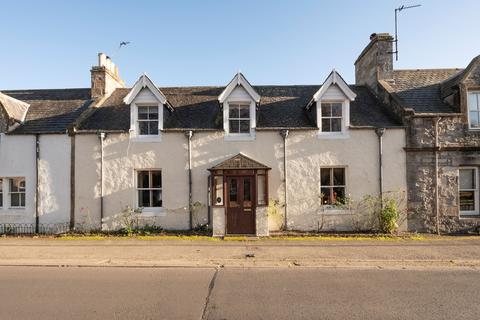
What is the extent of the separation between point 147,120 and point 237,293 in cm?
1016

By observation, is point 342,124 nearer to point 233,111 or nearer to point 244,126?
point 244,126

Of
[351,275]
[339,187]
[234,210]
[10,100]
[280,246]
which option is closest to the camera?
[351,275]

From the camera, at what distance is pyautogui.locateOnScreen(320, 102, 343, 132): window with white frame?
48.4 feet

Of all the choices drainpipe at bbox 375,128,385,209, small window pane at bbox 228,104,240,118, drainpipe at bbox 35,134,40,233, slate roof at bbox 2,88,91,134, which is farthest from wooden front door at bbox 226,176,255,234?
drainpipe at bbox 35,134,40,233

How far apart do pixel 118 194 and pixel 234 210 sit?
5.23 meters

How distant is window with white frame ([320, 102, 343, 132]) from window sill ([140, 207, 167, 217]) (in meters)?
8.02

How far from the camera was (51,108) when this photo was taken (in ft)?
54.0

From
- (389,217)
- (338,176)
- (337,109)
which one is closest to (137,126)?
(337,109)

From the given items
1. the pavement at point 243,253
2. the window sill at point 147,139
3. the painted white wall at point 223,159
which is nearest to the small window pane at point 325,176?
the painted white wall at point 223,159

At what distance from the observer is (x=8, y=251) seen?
10734 millimetres

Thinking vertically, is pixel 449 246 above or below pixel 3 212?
below

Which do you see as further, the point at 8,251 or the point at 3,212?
the point at 3,212

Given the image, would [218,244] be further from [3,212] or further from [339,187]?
[3,212]

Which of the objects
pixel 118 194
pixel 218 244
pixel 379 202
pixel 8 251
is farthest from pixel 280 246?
pixel 8 251
